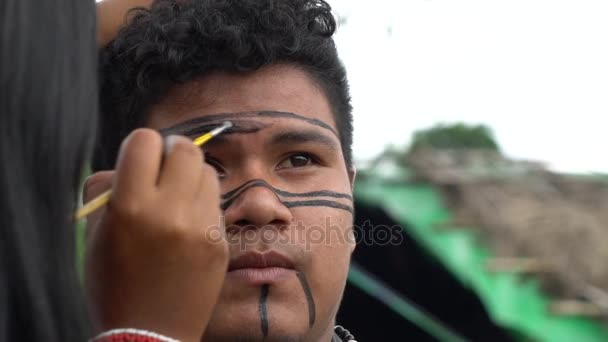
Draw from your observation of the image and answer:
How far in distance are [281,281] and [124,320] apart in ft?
2.21

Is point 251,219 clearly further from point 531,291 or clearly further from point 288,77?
point 531,291

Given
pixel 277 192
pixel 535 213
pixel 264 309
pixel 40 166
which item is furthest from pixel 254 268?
pixel 535 213

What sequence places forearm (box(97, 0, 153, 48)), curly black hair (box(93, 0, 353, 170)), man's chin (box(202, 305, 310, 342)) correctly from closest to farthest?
man's chin (box(202, 305, 310, 342)) < curly black hair (box(93, 0, 353, 170)) < forearm (box(97, 0, 153, 48))

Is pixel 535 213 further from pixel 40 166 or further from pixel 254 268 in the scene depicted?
pixel 40 166

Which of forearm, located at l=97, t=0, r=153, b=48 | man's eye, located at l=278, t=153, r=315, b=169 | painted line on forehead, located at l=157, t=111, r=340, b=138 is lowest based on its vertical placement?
man's eye, located at l=278, t=153, r=315, b=169

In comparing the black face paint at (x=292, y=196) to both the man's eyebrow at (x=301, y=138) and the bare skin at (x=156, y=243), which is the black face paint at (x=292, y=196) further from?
the bare skin at (x=156, y=243)

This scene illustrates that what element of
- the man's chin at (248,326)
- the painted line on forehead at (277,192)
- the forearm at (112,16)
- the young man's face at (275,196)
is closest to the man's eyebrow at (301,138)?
the young man's face at (275,196)

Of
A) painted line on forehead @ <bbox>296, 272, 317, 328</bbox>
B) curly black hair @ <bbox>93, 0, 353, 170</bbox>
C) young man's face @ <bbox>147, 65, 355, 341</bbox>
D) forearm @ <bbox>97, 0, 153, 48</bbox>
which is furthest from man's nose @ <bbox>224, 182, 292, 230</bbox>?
forearm @ <bbox>97, 0, 153, 48</bbox>

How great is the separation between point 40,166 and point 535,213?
301cm

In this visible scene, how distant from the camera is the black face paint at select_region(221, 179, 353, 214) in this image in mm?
1846

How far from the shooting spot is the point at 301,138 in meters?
1.98

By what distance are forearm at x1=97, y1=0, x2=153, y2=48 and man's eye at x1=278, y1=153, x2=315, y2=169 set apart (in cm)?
68

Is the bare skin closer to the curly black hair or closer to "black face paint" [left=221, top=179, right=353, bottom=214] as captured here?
"black face paint" [left=221, top=179, right=353, bottom=214]

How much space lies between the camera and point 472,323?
3.45 m
